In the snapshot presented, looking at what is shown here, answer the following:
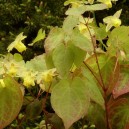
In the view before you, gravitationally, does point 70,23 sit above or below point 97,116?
above

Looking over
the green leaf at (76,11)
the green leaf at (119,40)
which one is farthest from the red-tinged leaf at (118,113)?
the green leaf at (76,11)

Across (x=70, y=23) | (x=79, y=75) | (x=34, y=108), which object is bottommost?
(x=34, y=108)

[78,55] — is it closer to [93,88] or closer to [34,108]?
[93,88]

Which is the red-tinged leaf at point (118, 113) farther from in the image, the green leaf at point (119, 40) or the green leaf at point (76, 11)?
the green leaf at point (76, 11)

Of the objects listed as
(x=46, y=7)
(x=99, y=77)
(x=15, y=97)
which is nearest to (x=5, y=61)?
(x=15, y=97)

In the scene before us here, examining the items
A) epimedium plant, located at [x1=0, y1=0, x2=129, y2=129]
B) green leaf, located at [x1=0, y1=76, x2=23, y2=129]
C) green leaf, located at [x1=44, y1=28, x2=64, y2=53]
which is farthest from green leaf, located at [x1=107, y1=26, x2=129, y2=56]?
green leaf, located at [x1=0, y1=76, x2=23, y2=129]

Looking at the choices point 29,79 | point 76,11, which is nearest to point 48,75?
point 29,79
